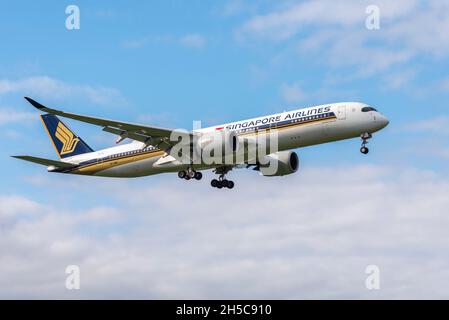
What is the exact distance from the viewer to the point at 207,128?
57.2 metres

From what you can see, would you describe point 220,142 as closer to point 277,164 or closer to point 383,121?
point 277,164

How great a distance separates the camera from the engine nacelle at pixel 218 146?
53.7 meters

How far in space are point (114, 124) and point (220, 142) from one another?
22.9 feet

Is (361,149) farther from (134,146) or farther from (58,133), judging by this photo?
(58,133)

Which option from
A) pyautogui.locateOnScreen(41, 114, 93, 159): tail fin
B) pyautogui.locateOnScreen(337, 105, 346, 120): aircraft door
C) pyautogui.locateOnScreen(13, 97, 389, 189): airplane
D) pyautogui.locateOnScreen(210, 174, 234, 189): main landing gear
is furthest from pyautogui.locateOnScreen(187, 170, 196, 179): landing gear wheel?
pyautogui.locateOnScreen(337, 105, 346, 120): aircraft door

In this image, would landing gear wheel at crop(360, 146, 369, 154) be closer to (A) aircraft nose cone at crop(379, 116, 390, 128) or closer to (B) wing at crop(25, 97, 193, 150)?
(A) aircraft nose cone at crop(379, 116, 390, 128)

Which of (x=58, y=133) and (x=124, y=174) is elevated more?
(x=58, y=133)

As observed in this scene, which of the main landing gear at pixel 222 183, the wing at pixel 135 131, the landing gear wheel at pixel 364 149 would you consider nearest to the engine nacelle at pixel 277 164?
the main landing gear at pixel 222 183

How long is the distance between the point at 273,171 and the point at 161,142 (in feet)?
28.3

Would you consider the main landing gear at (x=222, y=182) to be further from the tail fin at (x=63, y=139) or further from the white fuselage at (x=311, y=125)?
the tail fin at (x=63, y=139)

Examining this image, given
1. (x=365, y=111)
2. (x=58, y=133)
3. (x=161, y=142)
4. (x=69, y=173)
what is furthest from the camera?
(x=58, y=133)

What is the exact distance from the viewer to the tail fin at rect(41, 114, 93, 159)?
64938 mm

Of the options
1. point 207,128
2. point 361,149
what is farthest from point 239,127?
point 361,149

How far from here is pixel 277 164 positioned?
59.5 metres
